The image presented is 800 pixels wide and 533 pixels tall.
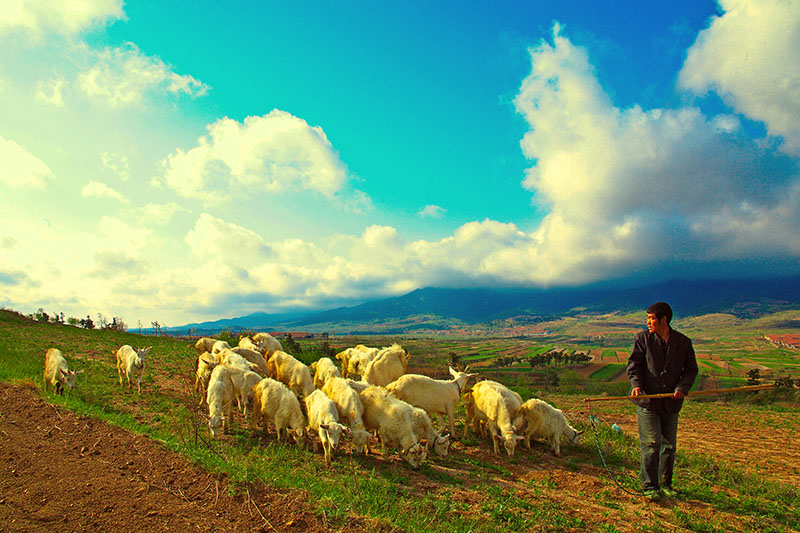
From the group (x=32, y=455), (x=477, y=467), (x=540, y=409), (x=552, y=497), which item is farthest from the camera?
(x=540, y=409)

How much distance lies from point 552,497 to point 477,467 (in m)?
2.18

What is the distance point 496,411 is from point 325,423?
5.13 meters

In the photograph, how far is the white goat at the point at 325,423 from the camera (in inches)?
364

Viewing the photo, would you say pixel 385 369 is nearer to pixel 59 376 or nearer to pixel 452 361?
pixel 452 361

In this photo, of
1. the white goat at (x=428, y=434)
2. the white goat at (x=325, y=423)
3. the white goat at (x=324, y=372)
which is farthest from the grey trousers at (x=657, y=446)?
the white goat at (x=324, y=372)

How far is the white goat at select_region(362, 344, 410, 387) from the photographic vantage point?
52.3ft

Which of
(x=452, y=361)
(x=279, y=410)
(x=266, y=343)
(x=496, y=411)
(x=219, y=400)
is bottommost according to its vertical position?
(x=452, y=361)

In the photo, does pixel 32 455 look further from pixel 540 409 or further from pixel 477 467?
pixel 540 409

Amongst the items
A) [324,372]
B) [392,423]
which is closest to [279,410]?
[392,423]

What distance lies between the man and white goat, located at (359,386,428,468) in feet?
16.1

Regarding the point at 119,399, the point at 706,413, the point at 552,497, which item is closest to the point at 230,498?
the point at 552,497

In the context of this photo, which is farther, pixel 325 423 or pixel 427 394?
pixel 427 394

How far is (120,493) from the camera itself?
6258mm

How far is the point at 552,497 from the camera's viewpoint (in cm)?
815
